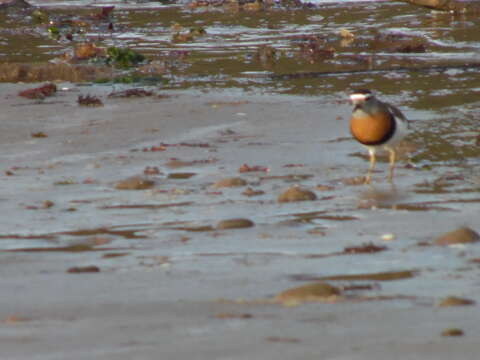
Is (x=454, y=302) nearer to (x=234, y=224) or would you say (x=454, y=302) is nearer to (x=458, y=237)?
(x=458, y=237)

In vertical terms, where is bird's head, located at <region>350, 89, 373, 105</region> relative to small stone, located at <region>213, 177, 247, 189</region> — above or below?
above

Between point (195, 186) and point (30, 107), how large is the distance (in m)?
4.99

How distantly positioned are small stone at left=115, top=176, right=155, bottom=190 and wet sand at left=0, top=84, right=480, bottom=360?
0.12m

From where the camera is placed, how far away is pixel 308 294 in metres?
4.80

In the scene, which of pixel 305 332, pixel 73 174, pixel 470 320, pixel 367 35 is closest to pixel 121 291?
pixel 305 332

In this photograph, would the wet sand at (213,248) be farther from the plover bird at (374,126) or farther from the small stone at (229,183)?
the plover bird at (374,126)

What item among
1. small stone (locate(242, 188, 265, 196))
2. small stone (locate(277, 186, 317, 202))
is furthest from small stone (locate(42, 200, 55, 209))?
small stone (locate(277, 186, 317, 202))

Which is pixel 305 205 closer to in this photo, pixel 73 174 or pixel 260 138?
pixel 73 174

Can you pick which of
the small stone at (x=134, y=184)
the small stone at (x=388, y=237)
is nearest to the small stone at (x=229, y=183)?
the small stone at (x=134, y=184)

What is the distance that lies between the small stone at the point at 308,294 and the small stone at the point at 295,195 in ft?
8.61

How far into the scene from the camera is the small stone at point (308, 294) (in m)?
4.76

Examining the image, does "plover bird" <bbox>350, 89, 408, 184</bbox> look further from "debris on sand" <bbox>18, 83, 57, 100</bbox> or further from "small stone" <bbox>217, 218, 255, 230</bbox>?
"debris on sand" <bbox>18, 83, 57, 100</bbox>

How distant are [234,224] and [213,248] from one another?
0.61m

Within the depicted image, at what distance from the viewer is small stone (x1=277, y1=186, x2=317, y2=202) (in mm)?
7484
